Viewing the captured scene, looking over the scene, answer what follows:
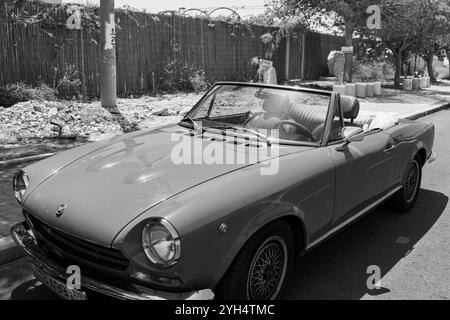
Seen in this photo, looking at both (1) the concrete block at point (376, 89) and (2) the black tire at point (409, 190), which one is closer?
(2) the black tire at point (409, 190)

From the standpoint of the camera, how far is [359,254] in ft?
13.7

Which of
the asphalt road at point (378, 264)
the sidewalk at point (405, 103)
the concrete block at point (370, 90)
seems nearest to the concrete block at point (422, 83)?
the sidewalk at point (405, 103)

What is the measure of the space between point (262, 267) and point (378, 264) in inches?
56.8

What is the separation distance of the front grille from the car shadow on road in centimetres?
137

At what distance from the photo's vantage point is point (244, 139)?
3.79 metres

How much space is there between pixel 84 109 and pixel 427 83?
64.8 ft

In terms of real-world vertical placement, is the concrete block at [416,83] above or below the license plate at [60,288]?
above

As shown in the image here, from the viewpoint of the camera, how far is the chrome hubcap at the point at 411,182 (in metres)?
5.14

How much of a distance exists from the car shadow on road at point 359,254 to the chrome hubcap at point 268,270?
0.98 feet

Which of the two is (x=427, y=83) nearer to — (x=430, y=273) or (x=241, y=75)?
(x=241, y=75)

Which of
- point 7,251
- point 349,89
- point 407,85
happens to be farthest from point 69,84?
point 407,85

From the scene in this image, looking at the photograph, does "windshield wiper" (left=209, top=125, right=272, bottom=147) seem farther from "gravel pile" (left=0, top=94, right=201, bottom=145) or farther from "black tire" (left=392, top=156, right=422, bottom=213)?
"gravel pile" (left=0, top=94, right=201, bottom=145)

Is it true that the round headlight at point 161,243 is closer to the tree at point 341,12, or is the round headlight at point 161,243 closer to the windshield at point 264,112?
the windshield at point 264,112

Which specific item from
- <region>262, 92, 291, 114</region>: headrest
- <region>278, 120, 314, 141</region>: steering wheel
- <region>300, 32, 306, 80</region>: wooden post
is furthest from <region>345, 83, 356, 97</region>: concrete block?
<region>278, 120, 314, 141</region>: steering wheel
